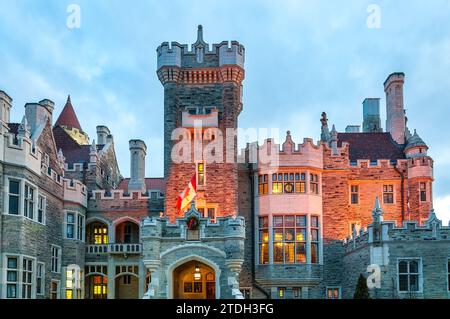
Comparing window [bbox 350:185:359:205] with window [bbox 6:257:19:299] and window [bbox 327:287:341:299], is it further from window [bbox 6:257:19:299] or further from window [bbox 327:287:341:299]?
window [bbox 6:257:19:299]

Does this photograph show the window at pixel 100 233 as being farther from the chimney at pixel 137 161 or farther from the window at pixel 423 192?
the window at pixel 423 192

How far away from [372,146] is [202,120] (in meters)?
9.89

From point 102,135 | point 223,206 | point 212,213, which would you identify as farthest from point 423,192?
point 102,135

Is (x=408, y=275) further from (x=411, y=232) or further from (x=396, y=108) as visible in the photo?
(x=396, y=108)

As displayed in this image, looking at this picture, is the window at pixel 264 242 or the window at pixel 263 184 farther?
the window at pixel 263 184

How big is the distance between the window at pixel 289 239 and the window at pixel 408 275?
599 centimetres

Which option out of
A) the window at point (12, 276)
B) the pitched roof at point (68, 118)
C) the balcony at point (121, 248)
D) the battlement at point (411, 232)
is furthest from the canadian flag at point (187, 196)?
the pitched roof at point (68, 118)

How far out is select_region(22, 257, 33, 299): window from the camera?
24.3 metres

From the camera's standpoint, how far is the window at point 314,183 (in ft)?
101

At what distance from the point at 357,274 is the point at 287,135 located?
25.7 ft
